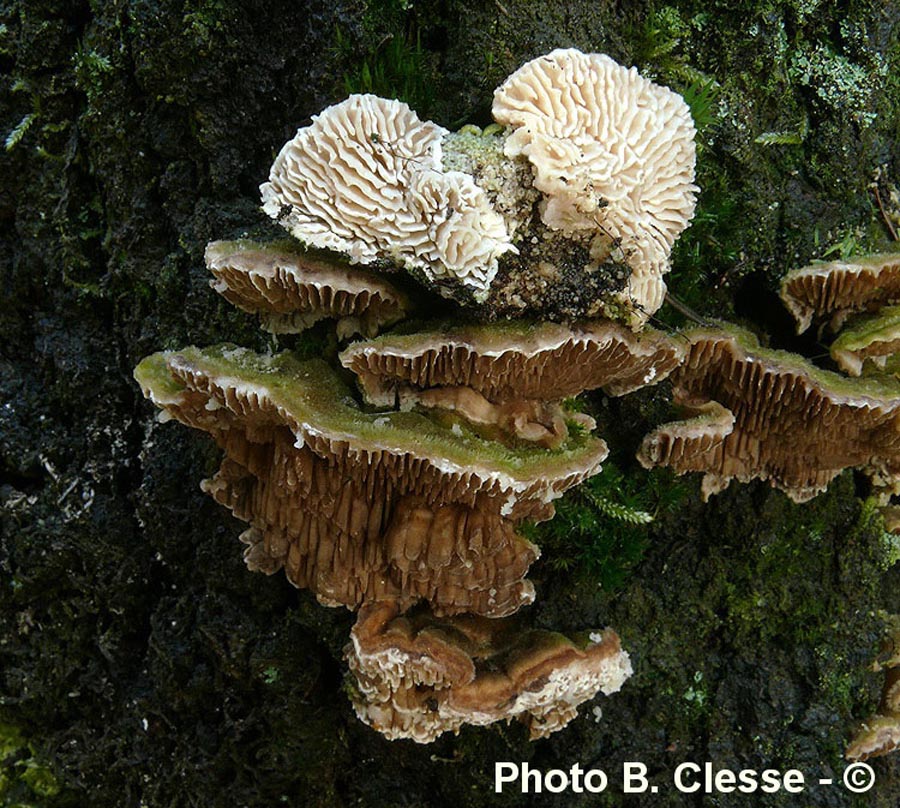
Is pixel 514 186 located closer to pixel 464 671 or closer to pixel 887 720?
pixel 464 671

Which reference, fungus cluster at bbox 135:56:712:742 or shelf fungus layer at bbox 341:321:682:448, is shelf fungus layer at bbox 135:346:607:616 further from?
shelf fungus layer at bbox 341:321:682:448

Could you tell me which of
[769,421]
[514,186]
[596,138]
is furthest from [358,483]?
[769,421]

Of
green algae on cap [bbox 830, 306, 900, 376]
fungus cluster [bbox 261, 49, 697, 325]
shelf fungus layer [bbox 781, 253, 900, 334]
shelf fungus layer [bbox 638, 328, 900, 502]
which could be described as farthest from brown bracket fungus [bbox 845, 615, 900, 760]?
fungus cluster [bbox 261, 49, 697, 325]

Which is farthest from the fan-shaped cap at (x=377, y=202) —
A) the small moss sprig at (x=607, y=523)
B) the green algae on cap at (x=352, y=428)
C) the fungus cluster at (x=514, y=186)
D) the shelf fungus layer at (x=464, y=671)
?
the shelf fungus layer at (x=464, y=671)

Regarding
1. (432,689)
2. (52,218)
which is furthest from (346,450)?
(52,218)

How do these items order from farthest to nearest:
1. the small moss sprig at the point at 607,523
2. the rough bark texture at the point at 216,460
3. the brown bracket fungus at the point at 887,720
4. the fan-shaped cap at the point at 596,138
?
Result: the brown bracket fungus at the point at 887,720 → the small moss sprig at the point at 607,523 → the rough bark texture at the point at 216,460 → the fan-shaped cap at the point at 596,138

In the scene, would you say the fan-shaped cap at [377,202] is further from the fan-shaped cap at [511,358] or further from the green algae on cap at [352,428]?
the green algae on cap at [352,428]
